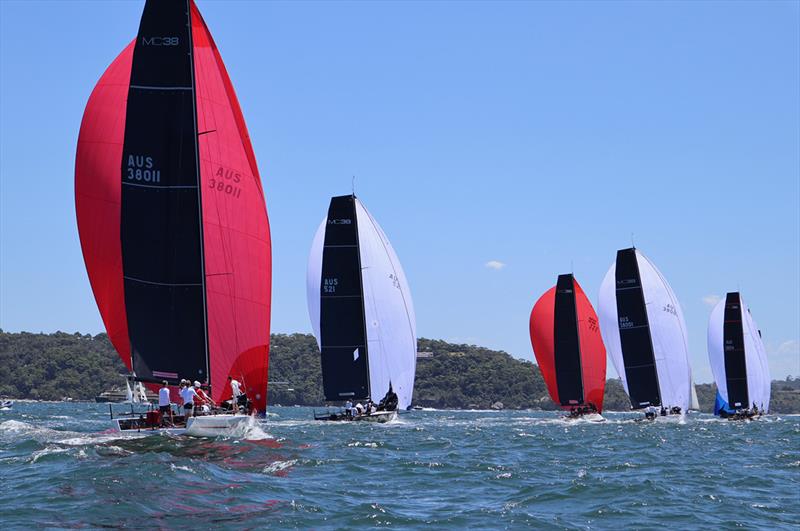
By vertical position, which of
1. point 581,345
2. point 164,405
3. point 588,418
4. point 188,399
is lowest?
A: point 588,418

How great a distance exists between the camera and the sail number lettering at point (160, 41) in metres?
25.0

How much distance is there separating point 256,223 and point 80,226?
4232 millimetres

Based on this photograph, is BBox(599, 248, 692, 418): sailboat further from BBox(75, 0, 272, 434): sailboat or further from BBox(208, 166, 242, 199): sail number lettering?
BBox(208, 166, 242, 199): sail number lettering

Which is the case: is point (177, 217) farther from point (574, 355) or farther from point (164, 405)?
point (574, 355)

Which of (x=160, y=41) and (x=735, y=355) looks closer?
(x=160, y=41)

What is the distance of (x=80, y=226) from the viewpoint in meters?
25.7

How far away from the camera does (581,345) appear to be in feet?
183

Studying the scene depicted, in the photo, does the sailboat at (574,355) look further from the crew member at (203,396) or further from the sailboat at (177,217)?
the crew member at (203,396)

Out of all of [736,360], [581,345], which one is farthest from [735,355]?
[581,345]

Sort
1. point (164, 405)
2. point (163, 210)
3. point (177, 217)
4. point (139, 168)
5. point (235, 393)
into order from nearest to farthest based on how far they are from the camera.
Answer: point (164, 405)
point (235, 393)
point (139, 168)
point (163, 210)
point (177, 217)

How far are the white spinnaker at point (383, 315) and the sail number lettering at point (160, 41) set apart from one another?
20443mm

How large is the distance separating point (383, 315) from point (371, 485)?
2677 cm

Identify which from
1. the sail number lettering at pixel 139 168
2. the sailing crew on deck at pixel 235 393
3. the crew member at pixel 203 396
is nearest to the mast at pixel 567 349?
the sailing crew on deck at pixel 235 393

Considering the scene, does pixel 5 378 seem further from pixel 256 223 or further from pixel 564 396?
pixel 256 223
